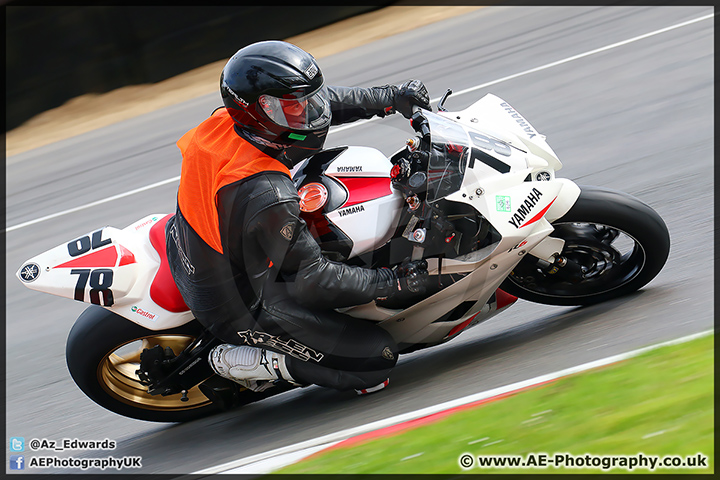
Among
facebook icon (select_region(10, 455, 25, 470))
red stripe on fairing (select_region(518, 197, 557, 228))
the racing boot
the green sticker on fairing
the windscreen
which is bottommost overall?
facebook icon (select_region(10, 455, 25, 470))

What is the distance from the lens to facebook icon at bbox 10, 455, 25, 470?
4.25m

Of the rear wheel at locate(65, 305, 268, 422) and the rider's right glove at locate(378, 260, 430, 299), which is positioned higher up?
the rider's right glove at locate(378, 260, 430, 299)

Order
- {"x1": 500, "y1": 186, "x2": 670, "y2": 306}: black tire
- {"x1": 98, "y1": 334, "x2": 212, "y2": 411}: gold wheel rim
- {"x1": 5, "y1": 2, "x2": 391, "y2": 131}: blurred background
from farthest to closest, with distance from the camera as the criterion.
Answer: {"x1": 5, "y1": 2, "x2": 391, "y2": 131}: blurred background, {"x1": 98, "y1": 334, "x2": 212, "y2": 411}: gold wheel rim, {"x1": 500, "y1": 186, "x2": 670, "y2": 306}: black tire

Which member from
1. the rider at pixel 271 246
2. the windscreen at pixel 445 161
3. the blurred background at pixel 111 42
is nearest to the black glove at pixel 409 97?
the rider at pixel 271 246

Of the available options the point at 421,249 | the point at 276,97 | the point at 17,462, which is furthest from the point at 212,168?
the point at 17,462

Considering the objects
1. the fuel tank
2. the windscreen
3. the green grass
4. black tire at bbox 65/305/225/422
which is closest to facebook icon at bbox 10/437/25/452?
black tire at bbox 65/305/225/422

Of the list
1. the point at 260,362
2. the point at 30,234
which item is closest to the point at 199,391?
the point at 260,362

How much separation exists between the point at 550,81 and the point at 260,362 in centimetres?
484

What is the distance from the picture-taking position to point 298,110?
10.8ft

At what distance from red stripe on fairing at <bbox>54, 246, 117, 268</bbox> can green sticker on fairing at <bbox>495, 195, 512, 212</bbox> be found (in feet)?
6.22

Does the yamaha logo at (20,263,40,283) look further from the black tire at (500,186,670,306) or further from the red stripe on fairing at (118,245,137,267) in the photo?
the black tire at (500,186,670,306)

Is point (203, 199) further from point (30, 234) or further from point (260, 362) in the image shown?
point (30, 234)

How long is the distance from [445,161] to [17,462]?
289cm

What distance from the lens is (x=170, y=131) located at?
885 centimetres
